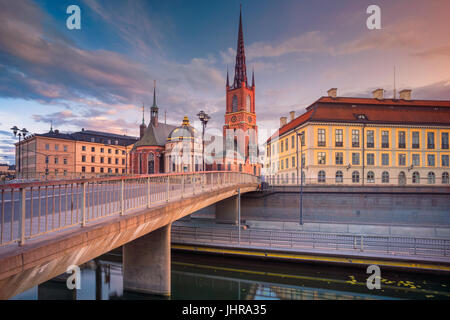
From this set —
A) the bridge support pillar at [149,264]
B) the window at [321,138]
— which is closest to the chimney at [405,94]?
the window at [321,138]

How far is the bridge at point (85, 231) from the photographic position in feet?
15.6

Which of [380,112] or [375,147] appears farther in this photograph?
[380,112]

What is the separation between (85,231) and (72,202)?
70cm

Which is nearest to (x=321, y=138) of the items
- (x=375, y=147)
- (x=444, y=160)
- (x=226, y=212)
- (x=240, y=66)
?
(x=375, y=147)

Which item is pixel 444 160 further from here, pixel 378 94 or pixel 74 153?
pixel 74 153

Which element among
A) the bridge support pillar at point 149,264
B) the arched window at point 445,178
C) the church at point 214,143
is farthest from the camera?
the church at point 214,143

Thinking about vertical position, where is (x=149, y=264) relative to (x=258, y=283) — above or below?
above

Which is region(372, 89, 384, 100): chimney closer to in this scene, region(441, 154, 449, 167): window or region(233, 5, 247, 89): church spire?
region(441, 154, 449, 167): window

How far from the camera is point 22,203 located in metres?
4.79

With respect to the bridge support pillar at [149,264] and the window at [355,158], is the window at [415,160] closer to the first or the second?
the window at [355,158]

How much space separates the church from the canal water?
35.5m

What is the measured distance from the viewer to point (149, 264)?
11977 millimetres

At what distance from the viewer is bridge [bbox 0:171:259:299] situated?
4.77m
